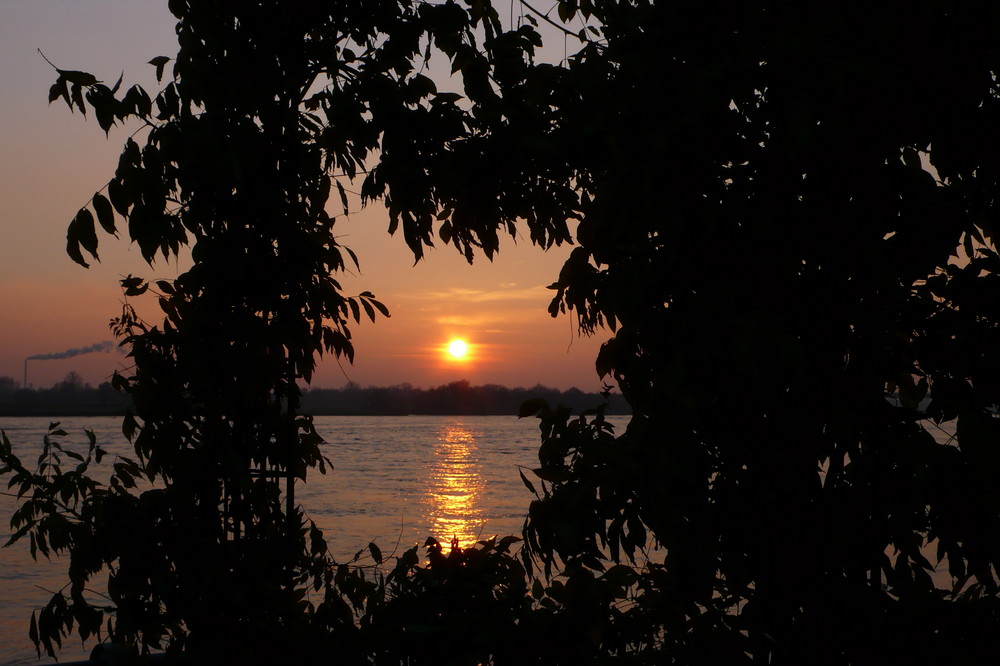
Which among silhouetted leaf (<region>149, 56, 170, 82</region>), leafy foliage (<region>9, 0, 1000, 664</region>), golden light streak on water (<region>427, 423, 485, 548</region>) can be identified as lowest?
golden light streak on water (<region>427, 423, 485, 548</region>)

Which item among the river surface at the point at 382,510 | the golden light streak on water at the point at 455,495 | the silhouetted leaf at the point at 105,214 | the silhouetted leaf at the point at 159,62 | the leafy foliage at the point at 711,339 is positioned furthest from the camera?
the golden light streak on water at the point at 455,495

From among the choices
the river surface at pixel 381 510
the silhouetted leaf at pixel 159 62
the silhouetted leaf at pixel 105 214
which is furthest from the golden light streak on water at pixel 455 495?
the silhouetted leaf at pixel 105 214

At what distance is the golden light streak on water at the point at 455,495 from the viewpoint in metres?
20.8

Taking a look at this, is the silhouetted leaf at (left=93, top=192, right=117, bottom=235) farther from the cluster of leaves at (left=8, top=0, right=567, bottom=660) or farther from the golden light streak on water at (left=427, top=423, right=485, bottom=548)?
the golden light streak on water at (left=427, top=423, right=485, bottom=548)

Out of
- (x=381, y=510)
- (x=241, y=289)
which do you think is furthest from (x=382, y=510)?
(x=241, y=289)

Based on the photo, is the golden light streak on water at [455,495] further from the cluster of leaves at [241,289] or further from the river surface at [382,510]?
the cluster of leaves at [241,289]

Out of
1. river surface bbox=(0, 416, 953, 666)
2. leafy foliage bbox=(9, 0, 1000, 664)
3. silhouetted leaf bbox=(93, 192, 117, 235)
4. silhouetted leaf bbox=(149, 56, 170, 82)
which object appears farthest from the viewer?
river surface bbox=(0, 416, 953, 666)

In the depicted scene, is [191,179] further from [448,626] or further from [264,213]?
[448,626]

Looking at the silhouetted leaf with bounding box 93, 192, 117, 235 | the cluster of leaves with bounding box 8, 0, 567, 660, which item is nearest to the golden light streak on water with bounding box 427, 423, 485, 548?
the cluster of leaves with bounding box 8, 0, 567, 660

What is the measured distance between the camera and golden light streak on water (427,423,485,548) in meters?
20.8

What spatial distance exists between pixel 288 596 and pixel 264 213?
1.45 m

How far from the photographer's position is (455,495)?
28125mm

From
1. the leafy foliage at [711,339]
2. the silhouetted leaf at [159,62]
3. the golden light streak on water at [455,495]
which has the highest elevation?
the silhouetted leaf at [159,62]

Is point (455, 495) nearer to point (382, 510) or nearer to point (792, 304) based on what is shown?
point (382, 510)
